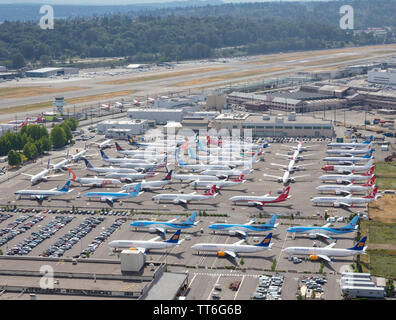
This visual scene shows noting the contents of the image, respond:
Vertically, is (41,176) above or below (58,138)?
below

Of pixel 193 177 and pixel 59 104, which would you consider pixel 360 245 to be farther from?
pixel 59 104

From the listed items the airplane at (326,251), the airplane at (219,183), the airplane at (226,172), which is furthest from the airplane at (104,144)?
the airplane at (326,251)

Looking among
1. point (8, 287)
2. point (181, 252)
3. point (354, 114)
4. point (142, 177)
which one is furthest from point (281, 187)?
point (354, 114)

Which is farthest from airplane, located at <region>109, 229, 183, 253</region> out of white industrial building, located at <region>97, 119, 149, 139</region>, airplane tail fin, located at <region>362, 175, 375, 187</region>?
white industrial building, located at <region>97, 119, 149, 139</region>

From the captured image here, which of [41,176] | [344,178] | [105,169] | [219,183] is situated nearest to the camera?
[219,183]

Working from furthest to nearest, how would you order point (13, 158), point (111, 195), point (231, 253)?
1. point (13, 158)
2. point (111, 195)
3. point (231, 253)

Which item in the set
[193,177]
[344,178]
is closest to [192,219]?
[193,177]

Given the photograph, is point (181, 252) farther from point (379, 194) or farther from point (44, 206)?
point (379, 194)

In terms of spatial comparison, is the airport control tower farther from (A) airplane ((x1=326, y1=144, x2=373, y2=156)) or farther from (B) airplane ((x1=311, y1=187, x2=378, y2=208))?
(B) airplane ((x1=311, y1=187, x2=378, y2=208))
